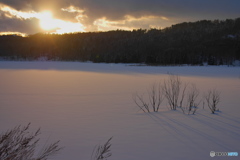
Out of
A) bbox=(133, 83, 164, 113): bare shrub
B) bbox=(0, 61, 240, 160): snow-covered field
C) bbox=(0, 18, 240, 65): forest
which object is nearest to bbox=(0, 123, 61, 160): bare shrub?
bbox=(0, 61, 240, 160): snow-covered field

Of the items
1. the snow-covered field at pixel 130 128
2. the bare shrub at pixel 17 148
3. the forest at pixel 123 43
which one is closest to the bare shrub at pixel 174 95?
the snow-covered field at pixel 130 128

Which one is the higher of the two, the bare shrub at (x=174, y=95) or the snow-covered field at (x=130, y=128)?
the bare shrub at (x=174, y=95)

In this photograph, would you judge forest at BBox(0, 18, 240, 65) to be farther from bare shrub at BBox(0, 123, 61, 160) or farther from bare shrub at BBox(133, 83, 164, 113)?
bare shrub at BBox(0, 123, 61, 160)

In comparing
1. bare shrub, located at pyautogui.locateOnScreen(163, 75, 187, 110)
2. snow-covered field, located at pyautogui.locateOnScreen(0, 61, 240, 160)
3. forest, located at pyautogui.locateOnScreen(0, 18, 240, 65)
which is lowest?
snow-covered field, located at pyautogui.locateOnScreen(0, 61, 240, 160)

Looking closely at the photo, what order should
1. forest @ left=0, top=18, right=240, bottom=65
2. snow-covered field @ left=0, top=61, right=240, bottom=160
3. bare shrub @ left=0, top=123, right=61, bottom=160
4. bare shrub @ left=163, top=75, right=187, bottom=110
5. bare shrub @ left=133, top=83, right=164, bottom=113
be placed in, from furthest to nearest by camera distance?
forest @ left=0, top=18, right=240, bottom=65
bare shrub @ left=163, top=75, right=187, bottom=110
bare shrub @ left=133, top=83, right=164, bottom=113
snow-covered field @ left=0, top=61, right=240, bottom=160
bare shrub @ left=0, top=123, right=61, bottom=160

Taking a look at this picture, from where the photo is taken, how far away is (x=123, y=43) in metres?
132

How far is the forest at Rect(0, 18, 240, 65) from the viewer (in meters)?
97.9

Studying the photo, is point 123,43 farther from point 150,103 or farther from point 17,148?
point 17,148

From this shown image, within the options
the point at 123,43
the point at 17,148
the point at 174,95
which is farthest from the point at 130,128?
the point at 123,43

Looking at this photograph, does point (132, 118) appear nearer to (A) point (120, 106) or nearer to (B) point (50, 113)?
(A) point (120, 106)

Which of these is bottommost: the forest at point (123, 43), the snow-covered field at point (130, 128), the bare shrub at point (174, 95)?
the snow-covered field at point (130, 128)

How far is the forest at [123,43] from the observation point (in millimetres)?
97938

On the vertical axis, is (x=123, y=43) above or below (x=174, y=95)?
above

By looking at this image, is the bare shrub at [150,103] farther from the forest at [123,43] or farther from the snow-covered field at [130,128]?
the forest at [123,43]
